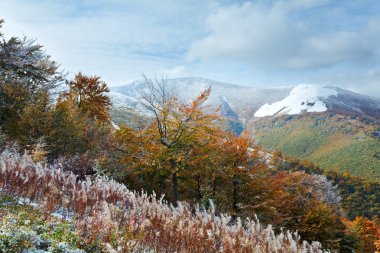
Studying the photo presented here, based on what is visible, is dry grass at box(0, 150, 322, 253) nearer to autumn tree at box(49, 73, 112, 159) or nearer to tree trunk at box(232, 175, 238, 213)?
autumn tree at box(49, 73, 112, 159)

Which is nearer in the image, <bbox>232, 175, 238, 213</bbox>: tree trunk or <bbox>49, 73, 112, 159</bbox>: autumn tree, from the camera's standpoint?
<bbox>49, 73, 112, 159</bbox>: autumn tree

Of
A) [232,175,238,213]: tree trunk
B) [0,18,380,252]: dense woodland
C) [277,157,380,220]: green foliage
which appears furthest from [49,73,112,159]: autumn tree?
[277,157,380,220]: green foliage

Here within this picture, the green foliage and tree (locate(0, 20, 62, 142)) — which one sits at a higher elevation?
tree (locate(0, 20, 62, 142))

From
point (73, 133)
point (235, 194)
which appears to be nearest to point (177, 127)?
point (235, 194)

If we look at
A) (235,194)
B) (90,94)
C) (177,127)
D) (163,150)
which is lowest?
(235,194)

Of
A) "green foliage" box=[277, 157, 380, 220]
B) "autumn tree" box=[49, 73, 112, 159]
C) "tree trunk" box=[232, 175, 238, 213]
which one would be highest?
"autumn tree" box=[49, 73, 112, 159]

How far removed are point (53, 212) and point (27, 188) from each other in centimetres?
162

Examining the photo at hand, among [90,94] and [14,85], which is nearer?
[14,85]

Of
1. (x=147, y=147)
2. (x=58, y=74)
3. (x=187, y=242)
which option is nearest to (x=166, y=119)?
(x=147, y=147)

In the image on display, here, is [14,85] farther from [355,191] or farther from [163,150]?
[355,191]

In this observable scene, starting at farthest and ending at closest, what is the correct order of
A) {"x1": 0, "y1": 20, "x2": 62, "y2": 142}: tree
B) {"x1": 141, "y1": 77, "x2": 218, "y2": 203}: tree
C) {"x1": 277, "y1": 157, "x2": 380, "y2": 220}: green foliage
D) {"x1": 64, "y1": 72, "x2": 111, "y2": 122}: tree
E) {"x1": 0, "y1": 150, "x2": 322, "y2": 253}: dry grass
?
{"x1": 277, "y1": 157, "x2": 380, "y2": 220}: green foliage, {"x1": 64, "y1": 72, "x2": 111, "y2": 122}: tree, {"x1": 0, "y1": 20, "x2": 62, "y2": 142}: tree, {"x1": 141, "y1": 77, "x2": 218, "y2": 203}: tree, {"x1": 0, "y1": 150, "x2": 322, "y2": 253}: dry grass

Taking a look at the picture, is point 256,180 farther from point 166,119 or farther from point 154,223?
point 154,223

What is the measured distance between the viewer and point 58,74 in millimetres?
33156

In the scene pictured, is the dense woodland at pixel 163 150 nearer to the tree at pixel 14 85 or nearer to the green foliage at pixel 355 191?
the tree at pixel 14 85
